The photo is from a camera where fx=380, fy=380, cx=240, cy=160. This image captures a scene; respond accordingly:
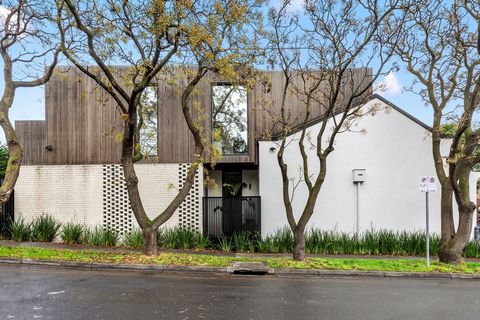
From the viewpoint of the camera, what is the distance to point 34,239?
13.3 metres

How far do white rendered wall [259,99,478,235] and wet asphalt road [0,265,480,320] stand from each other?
4.51 meters

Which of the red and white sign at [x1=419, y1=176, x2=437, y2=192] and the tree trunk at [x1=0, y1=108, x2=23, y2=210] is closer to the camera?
the red and white sign at [x1=419, y1=176, x2=437, y2=192]

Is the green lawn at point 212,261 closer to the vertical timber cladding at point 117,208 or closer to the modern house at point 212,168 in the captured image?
the modern house at point 212,168

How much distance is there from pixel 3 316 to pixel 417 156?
12734mm

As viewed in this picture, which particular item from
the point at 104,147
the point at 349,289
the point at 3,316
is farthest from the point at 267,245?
the point at 3,316

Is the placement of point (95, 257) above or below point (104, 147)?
below

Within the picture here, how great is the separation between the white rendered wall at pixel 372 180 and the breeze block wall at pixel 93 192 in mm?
3414

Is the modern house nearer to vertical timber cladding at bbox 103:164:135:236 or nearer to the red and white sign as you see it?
vertical timber cladding at bbox 103:164:135:236

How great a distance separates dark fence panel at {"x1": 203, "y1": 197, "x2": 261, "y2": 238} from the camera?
522 inches

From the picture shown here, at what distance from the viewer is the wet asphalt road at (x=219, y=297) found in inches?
224

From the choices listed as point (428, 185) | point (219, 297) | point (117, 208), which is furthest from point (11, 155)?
point (428, 185)

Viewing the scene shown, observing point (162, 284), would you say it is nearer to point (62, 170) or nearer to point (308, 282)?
point (308, 282)

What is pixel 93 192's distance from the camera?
1430cm

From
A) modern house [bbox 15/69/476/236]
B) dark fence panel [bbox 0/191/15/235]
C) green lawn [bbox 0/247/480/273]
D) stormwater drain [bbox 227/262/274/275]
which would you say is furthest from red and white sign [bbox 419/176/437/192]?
dark fence panel [bbox 0/191/15/235]
